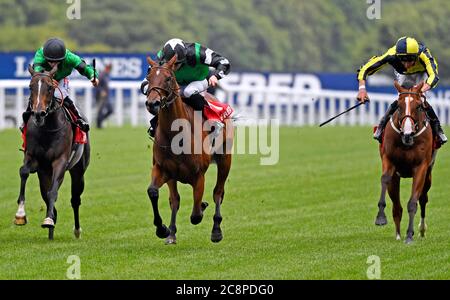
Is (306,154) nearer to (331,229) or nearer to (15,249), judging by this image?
(331,229)

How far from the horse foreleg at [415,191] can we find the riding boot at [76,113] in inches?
128

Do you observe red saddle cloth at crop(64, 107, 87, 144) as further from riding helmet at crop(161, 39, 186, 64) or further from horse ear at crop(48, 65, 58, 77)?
riding helmet at crop(161, 39, 186, 64)

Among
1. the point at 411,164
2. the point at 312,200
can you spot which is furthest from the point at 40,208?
the point at 411,164

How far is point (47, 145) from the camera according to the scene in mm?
12156

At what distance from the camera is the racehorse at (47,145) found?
1170cm

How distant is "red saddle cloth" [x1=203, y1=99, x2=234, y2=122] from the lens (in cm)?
1212

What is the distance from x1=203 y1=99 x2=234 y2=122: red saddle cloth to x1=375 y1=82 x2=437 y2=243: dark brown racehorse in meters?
1.56

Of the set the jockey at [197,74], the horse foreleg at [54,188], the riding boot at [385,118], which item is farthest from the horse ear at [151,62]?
the riding boot at [385,118]

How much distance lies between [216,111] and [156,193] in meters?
1.26

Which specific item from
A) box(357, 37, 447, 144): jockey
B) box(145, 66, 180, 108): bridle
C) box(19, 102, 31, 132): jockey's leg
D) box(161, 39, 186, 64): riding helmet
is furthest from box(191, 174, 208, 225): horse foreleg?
box(357, 37, 447, 144): jockey

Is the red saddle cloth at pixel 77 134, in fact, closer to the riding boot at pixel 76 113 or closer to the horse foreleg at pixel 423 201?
the riding boot at pixel 76 113

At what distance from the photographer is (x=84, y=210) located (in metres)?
15.0
